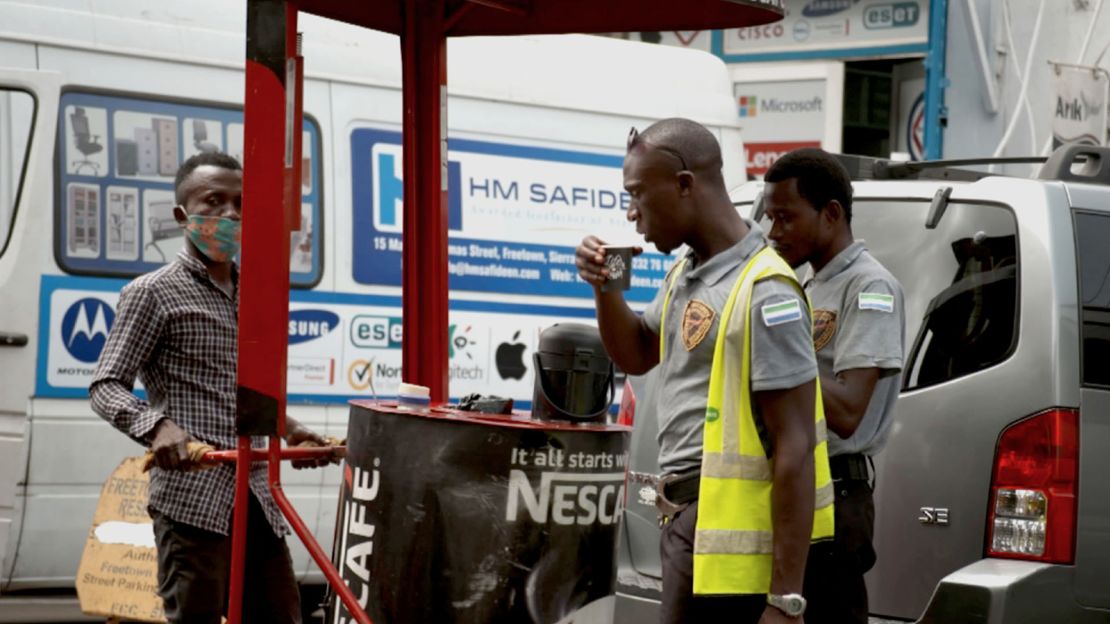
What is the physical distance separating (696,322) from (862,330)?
0.96 meters

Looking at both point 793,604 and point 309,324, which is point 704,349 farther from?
point 309,324

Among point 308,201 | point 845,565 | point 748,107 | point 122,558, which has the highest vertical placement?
point 748,107

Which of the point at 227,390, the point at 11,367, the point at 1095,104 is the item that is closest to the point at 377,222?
the point at 11,367

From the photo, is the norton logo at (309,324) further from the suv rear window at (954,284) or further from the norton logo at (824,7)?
the norton logo at (824,7)

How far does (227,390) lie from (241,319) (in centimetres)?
122

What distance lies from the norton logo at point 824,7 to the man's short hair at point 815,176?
9.44 metres

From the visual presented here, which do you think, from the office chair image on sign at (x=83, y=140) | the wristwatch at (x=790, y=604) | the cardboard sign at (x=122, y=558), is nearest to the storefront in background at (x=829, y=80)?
the office chair image on sign at (x=83, y=140)

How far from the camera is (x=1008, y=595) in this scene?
532 cm

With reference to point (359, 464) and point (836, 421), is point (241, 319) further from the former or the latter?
point (836, 421)

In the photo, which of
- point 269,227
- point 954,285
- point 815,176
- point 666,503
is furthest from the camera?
point 954,285

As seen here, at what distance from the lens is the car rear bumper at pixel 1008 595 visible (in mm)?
5324

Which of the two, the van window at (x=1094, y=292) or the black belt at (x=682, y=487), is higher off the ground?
the van window at (x=1094, y=292)

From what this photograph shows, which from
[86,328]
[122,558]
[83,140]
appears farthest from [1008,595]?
[83,140]

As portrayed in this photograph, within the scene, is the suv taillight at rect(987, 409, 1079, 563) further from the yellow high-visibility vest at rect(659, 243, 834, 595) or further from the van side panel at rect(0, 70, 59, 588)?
the van side panel at rect(0, 70, 59, 588)
